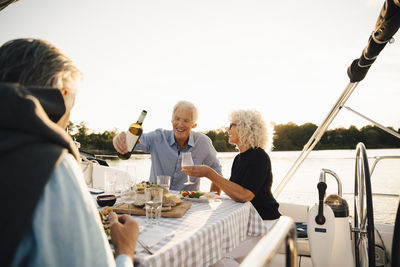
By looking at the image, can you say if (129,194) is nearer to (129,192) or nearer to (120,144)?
(129,192)

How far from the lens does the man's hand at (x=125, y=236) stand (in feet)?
2.80

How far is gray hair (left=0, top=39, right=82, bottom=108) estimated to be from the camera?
598mm

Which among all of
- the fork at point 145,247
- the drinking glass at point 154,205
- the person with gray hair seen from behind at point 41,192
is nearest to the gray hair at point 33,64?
the person with gray hair seen from behind at point 41,192

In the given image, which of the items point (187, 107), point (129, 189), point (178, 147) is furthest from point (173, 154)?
point (129, 189)

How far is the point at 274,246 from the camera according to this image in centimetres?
50

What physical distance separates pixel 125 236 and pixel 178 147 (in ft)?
6.76

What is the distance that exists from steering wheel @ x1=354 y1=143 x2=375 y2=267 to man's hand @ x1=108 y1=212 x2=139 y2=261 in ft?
4.84

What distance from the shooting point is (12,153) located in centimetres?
44

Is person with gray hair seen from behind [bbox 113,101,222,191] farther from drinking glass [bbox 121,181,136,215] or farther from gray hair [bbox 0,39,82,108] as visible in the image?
gray hair [bbox 0,39,82,108]

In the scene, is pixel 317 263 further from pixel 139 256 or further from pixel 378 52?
pixel 378 52

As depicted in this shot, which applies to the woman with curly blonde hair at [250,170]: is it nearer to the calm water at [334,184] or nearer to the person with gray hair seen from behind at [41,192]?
the calm water at [334,184]

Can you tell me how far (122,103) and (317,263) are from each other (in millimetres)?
25875

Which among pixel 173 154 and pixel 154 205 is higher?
pixel 173 154

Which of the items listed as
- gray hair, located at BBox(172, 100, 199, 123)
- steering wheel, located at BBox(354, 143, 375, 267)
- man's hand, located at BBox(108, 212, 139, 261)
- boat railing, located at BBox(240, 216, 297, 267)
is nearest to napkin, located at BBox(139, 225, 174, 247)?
man's hand, located at BBox(108, 212, 139, 261)
